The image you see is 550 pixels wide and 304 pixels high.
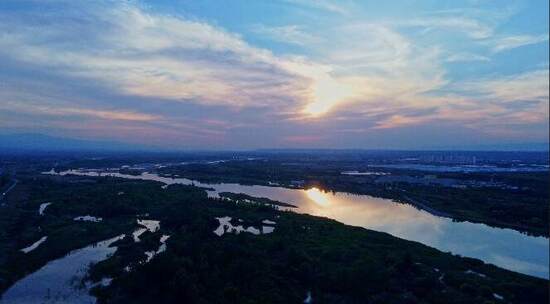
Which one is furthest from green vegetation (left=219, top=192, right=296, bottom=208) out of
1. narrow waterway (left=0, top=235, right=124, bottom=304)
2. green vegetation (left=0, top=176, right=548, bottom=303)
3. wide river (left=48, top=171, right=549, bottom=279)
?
narrow waterway (left=0, top=235, right=124, bottom=304)

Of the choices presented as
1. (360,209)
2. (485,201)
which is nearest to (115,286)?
(360,209)

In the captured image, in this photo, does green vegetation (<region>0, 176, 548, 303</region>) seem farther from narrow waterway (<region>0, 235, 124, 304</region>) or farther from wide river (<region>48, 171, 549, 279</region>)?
wide river (<region>48, 171, 549, 279</region>)

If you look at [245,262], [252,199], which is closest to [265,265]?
[245,262]

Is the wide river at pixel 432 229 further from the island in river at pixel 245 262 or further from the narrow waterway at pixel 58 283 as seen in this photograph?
the narrow waterway at pixel 58 283

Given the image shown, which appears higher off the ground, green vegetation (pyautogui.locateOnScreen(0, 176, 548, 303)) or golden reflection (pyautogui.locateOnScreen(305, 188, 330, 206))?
golden reflection (pyautogui.locateOnScreen(305, 188, 330, 206))

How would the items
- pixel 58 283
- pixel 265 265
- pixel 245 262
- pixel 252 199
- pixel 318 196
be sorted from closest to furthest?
pixel 58 283 < pixel 245 262 < pixel 265 265 < pixel 252 199 < pixel 318 196

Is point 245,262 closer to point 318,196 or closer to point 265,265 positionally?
point 265,265
